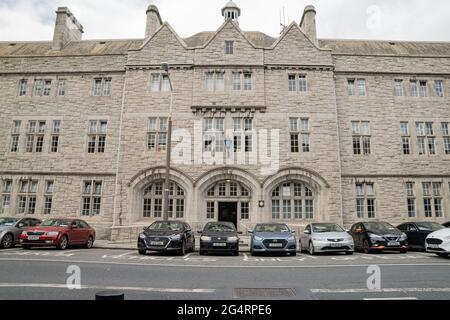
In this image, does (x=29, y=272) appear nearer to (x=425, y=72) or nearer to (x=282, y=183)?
(x=282, y=183)

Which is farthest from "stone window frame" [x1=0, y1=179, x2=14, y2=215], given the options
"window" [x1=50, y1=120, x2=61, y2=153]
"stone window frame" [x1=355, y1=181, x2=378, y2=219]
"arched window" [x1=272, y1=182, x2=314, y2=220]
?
"stone window frame" [x1=355, y1=181, x2=378, y2=219]

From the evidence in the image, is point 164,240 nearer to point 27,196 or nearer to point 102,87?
point 27,196

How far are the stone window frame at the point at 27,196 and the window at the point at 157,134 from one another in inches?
317

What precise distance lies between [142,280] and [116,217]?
13.8 metres

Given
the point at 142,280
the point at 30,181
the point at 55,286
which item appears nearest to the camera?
the point at 55,286

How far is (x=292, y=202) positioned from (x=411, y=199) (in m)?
7.85

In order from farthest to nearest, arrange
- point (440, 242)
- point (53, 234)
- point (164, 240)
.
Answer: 1. point (53, 234)
2. point (164, 240)
3. point (440, 242)

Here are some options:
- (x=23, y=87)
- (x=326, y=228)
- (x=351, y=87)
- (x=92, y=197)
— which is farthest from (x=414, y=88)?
(x=23, y=87)

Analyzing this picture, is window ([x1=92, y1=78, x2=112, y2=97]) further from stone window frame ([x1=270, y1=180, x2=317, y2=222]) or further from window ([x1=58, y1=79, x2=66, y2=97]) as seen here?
stone window frame ([x1=270, y1=180, x2=317, y2=222])

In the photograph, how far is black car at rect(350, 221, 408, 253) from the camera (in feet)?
43.5

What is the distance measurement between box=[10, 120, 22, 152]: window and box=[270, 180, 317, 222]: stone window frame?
17660mm

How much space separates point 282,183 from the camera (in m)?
20.1

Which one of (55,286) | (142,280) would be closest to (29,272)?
(55,286)

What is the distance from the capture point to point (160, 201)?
2062cm
